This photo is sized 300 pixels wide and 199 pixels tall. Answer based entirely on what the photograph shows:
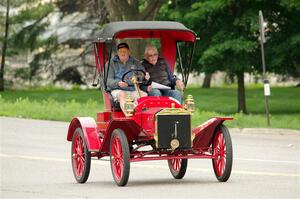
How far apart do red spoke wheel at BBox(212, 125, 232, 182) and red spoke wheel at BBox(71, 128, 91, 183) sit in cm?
170

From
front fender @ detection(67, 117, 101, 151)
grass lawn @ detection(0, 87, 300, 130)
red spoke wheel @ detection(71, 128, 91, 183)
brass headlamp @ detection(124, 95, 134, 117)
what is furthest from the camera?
grass lawn @ detection(0, 87, 300, 130)

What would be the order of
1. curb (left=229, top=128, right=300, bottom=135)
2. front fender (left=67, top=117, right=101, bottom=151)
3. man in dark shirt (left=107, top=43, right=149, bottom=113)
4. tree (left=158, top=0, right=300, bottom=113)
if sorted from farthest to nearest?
tree (left=158, top=0, right=300, bottom=113) → curb (left=229, top=128, right=300, bottom=135) → man in dark shirt (left=107, top=43, right=149, bottom=113) → front fender (left=67, top=117, right=101, bottom=151)

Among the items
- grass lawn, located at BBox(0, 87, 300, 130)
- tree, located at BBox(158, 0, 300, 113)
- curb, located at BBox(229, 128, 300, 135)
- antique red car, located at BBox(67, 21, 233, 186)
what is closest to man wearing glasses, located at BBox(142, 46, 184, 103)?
antique red car, located at BBox(67, 21, 233, 186)

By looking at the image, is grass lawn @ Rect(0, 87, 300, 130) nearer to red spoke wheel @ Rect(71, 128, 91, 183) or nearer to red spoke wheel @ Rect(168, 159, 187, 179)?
red spoke wheel @ Rect(168, 159, 187, 179)

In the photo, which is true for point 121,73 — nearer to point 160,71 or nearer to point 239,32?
point 160,71

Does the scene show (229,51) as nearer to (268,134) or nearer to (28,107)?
(28,107)

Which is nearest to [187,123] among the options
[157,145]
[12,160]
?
[157,145]

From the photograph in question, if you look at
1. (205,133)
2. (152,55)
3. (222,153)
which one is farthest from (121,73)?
(222,153)

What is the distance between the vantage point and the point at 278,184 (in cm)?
1284

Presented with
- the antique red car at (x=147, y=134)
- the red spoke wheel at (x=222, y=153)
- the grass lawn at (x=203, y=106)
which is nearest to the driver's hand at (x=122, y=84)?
the antique red car at (x=147, y=134)

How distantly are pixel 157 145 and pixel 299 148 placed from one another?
7.97 m

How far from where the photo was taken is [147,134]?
43.0ft

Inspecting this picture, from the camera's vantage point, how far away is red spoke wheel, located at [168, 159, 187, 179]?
1404 centimetres

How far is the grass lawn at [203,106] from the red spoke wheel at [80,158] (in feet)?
37.4
